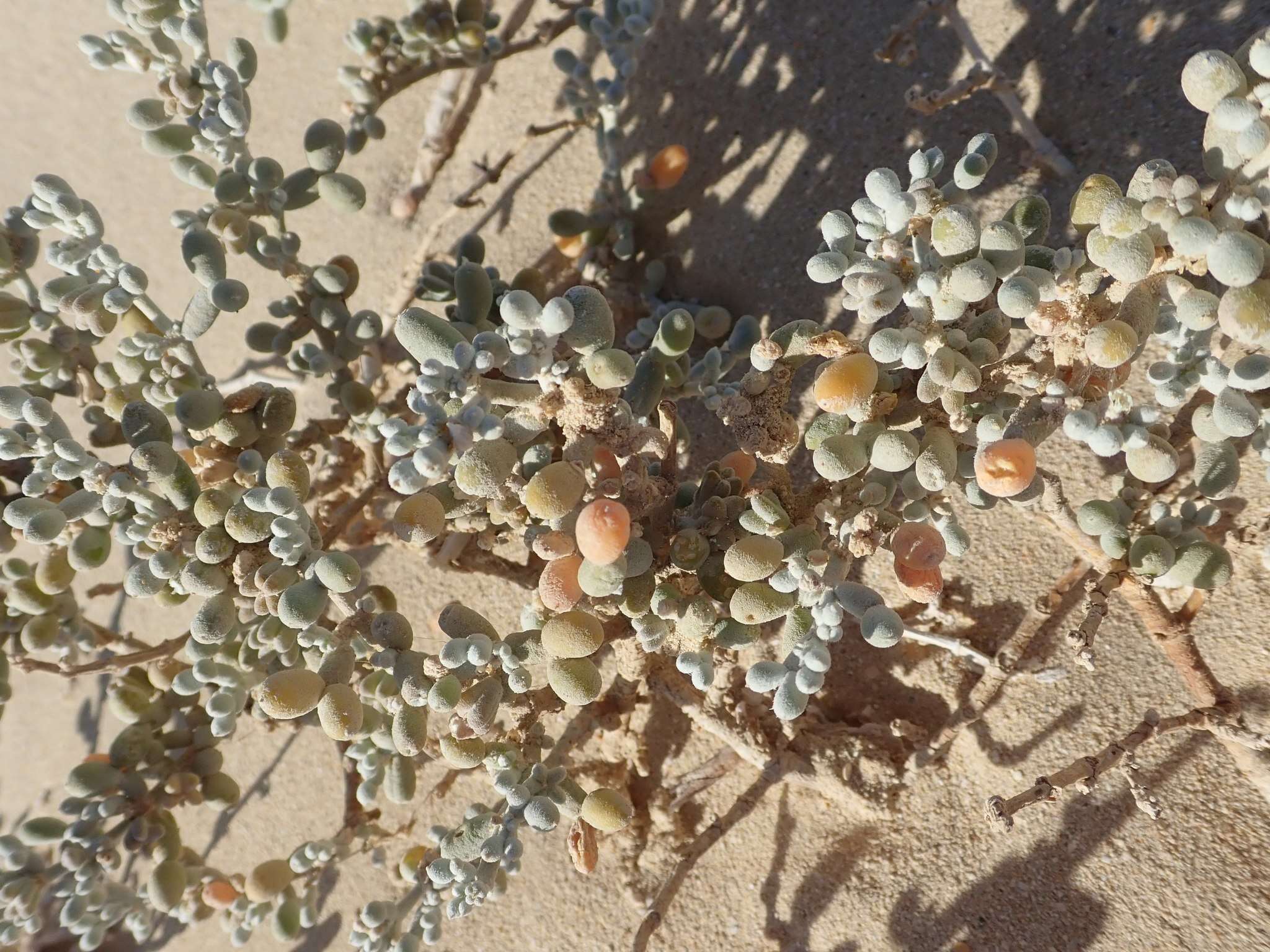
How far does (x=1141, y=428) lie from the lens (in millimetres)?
847

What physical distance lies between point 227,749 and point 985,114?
6.41ft

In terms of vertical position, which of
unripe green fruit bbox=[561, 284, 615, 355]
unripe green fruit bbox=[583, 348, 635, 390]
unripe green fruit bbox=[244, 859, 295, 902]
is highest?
unripe green fruit bbox=[561, 284, 615, 355]

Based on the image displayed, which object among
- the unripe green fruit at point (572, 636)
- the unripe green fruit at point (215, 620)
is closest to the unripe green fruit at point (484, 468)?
the unripe green fruit at point (572, 636)

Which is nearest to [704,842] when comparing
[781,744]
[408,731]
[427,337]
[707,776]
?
[707,776]

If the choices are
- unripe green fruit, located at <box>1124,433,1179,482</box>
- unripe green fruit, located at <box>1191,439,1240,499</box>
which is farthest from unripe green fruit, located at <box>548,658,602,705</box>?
unripe green fruit, located at <box>1191,439,1240,499</box>

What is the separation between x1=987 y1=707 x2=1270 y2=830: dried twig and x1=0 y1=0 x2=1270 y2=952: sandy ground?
0.07 m

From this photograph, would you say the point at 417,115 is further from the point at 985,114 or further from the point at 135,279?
the point at 985,114

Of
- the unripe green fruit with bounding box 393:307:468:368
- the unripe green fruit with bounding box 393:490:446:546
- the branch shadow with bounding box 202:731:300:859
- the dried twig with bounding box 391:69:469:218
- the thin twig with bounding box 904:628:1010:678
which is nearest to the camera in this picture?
the unripe green fruit with bounding box 393:307:468:368

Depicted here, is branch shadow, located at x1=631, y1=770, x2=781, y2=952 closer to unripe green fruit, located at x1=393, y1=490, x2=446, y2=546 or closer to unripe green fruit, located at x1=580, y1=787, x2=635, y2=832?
unripe green fruit, located at x1=580, y1=787, x2=635, y2=832

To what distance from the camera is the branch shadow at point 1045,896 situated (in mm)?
1146

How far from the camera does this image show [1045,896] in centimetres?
118

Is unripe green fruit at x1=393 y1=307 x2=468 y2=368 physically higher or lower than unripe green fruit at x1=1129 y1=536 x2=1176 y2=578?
lower

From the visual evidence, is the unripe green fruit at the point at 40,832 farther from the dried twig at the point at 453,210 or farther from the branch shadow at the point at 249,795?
the dried twig at the point at 453,210

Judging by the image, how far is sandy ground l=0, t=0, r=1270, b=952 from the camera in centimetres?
115
